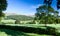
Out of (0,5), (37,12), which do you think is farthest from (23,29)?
(37,12)

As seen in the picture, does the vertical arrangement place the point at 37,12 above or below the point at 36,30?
above

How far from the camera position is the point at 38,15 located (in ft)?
143

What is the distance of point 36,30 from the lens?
26547 mm

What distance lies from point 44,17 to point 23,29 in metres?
14.9

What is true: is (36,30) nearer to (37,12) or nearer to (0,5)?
(0,5)

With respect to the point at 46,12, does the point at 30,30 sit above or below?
below

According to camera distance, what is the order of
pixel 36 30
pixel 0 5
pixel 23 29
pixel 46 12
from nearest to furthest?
1. pixel 36 30
2. pixel 23 29
3. pixel 0 5
4. pixel 46 12

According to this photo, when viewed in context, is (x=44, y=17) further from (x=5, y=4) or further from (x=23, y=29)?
(x=23, y=29)

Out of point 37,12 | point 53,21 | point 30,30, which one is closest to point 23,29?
point 30,30

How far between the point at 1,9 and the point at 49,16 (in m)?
12.1

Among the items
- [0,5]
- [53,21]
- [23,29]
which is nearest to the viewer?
[23,29]

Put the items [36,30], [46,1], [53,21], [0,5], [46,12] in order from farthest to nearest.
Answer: [53,21]
[46,12]
[0,5]
[36,30]
[46,1]

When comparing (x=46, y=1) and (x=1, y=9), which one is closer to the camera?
(x=46, y=1)

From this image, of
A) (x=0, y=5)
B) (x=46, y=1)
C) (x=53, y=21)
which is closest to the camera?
(x=46, y=1)
